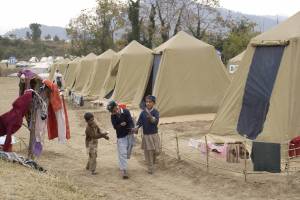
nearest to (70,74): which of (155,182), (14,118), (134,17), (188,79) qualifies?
(134,17)

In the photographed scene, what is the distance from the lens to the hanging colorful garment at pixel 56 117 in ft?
27.1

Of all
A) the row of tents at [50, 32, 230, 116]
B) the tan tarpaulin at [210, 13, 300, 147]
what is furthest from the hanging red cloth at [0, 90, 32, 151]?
the row of tents at [50, 32, 230, 116]

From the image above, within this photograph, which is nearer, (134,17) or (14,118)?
(14,118)

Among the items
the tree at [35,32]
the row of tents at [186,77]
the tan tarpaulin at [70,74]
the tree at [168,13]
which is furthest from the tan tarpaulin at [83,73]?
the tree at [35,32]

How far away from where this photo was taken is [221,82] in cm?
1505

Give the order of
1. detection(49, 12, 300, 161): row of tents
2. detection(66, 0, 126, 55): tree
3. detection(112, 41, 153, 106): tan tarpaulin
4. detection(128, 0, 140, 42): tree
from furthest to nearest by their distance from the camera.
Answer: detection(66, 0, 126, 55): tree < detection(128, 0, 140, 42): tree < detection(112, 41, 153, 106): tan tarpaulin < detection(49, 12, 300, 161): row of tents

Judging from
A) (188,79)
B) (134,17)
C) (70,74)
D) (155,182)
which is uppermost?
(134,17)

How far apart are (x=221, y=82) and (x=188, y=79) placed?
991 millimetres

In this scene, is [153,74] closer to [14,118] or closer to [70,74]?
[14,118]

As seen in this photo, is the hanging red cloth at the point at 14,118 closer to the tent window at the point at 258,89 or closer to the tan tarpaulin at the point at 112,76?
the tent window at the point at 258,89

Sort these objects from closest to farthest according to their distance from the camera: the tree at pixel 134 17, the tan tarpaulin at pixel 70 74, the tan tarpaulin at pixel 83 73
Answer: the tan tarpaulin at pixel 83 73 → the tan tarpaulin at pixel 70 74 → the tree at pixel 134 17

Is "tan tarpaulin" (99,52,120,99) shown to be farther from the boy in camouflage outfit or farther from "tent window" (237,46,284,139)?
the boy in camouflage outfit

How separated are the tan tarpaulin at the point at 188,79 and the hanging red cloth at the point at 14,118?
6684mm

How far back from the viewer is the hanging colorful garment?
27.1ft
